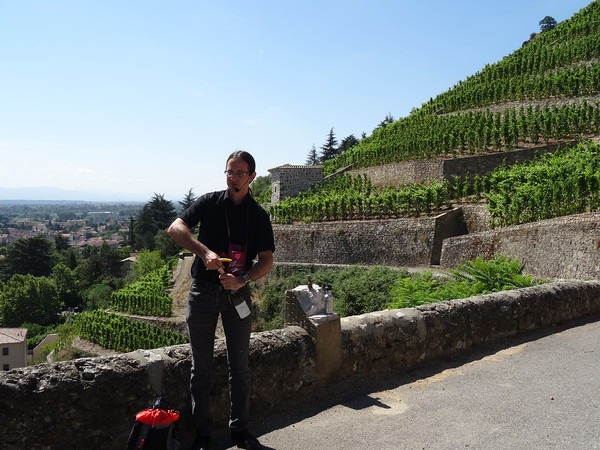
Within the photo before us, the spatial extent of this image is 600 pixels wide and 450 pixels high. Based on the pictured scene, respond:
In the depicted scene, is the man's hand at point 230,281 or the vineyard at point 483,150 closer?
the man's hand at point 230,281

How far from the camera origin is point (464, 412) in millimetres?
4320

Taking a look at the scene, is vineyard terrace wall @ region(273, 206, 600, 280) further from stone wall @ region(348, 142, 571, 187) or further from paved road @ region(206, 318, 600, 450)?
paved road @ region(206, 318, 600, 450)

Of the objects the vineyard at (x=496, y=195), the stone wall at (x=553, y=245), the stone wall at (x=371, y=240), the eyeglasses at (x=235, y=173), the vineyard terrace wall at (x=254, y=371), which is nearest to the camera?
the vineyard terrace wall at (x=254, y=371)

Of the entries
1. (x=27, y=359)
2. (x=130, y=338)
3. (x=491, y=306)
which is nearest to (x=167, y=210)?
(x=27, y=359)

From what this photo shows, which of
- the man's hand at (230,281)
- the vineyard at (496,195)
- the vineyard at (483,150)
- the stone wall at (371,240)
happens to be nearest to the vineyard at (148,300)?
the vineyard at (483,150)

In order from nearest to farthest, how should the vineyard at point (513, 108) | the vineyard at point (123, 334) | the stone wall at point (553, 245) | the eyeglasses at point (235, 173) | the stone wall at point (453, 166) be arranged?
the eyeglasses at point (235, 173) < the stone wall at point (553, 245) < the stone wall at point (453, 166) < the vineyard at point (513, 108) < the vineyard at point (123, 334)

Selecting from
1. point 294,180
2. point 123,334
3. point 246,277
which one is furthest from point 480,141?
point 246,277

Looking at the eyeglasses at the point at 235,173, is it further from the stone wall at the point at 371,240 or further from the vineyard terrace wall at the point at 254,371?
the stone wall at the point at 371,240

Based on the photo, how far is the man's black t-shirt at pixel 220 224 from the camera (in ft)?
12.0

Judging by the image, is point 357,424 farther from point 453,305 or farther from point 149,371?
point 453,305

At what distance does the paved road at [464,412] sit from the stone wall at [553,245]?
7.89 m

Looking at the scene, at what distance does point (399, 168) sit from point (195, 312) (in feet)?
96.7

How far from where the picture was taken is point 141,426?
3.02 m

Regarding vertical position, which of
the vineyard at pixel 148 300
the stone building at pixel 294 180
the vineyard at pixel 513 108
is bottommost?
the vineyard at pixel 148 300
